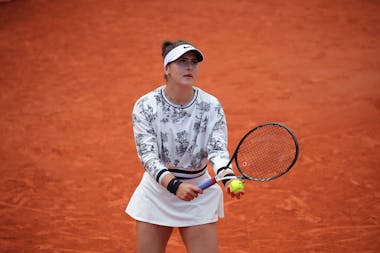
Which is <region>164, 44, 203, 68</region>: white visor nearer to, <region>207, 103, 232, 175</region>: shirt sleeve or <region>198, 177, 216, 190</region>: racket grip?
<region>207, 103, 232, 175</region>: shirt sleeve

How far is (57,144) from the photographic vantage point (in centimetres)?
745

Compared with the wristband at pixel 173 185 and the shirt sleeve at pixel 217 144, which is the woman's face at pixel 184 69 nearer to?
the shirt sleeve at pixel 217 144

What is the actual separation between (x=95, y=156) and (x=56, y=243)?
185 centimetres

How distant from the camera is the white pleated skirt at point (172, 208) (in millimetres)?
3506

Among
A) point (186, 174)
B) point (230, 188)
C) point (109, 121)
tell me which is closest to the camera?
point (230, 188)

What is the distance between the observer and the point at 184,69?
11.4 feet

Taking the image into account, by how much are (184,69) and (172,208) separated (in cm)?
86

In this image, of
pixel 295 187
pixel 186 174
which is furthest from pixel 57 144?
pixel 186 174

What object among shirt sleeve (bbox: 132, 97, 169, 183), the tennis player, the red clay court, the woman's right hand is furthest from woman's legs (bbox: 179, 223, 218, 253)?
the red clay court

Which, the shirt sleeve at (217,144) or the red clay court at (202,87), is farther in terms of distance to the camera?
the red clay court at (202,87)

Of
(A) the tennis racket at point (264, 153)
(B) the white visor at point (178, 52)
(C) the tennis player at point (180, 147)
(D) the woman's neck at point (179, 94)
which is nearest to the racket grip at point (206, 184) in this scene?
(C) the tennis player at point (180, 147)

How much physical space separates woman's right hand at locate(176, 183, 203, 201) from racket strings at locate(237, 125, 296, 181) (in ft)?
1.57

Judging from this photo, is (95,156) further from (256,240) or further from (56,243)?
(256,240)

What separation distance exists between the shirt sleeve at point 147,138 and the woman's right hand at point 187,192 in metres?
0.14
